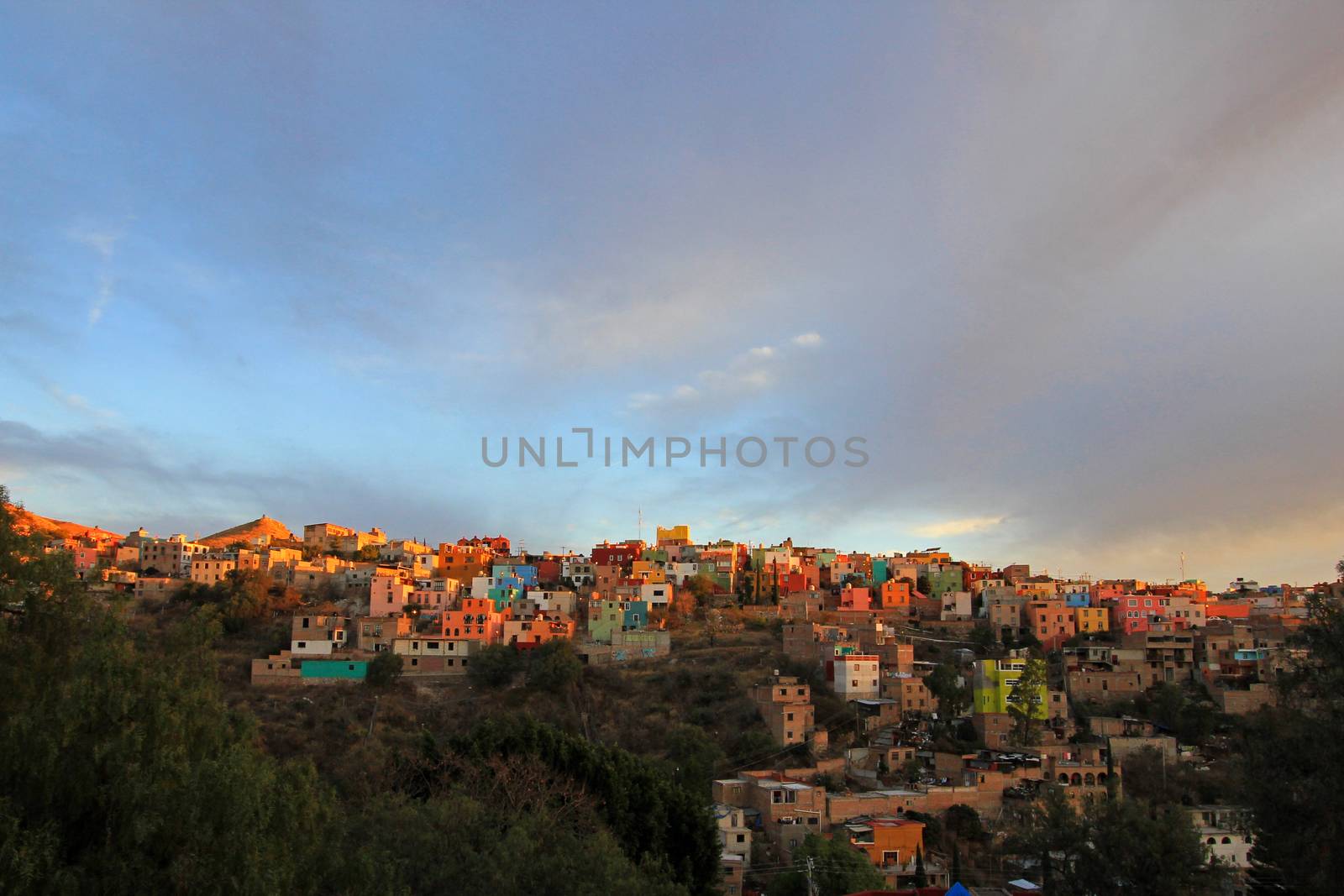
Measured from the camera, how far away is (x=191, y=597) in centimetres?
4656

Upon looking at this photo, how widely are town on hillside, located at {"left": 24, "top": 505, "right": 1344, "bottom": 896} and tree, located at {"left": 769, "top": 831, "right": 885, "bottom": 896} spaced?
94 mm

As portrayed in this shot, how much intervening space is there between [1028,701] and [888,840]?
35.9 feet

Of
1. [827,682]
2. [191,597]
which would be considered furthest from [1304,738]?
[191,597]

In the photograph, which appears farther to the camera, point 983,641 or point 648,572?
point 648,572

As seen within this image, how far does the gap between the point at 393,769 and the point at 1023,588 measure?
36.2 metres

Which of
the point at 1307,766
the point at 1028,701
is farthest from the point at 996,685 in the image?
the point at 1307,766

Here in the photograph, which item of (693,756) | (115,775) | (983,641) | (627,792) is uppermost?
(983,641)

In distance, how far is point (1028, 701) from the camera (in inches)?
1287

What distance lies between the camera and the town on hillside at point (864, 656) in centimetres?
2477

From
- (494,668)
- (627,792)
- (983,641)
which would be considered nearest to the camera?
(627,792)

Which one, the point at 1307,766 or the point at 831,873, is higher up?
the point at 1307,766

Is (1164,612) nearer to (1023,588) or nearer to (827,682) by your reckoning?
(1023,588)

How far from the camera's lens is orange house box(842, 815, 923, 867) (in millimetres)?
23562

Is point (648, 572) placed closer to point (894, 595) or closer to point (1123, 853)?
point (894, 595)
